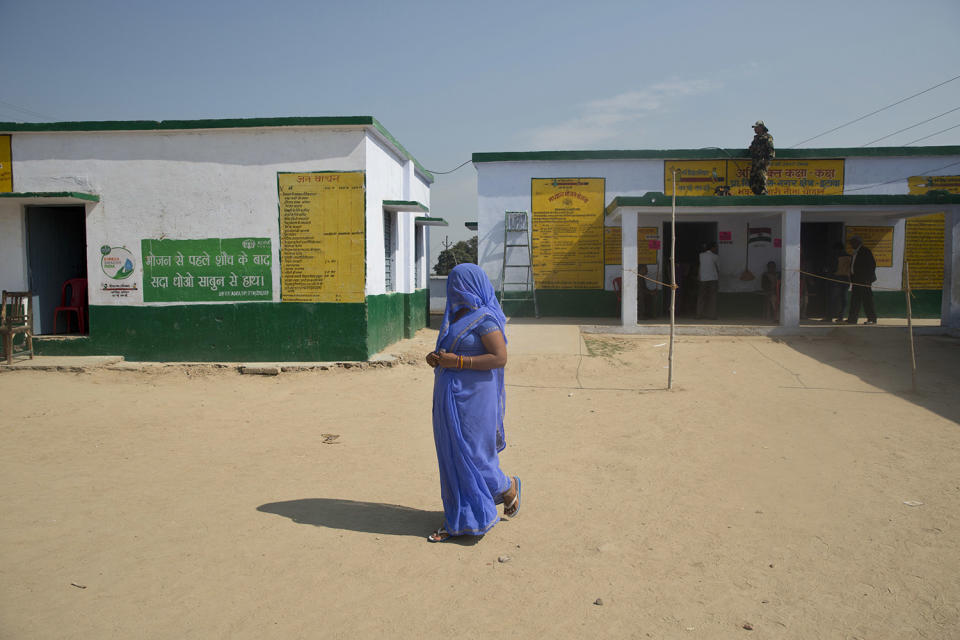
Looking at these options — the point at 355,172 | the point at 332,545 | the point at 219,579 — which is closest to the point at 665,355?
the point at 355,172

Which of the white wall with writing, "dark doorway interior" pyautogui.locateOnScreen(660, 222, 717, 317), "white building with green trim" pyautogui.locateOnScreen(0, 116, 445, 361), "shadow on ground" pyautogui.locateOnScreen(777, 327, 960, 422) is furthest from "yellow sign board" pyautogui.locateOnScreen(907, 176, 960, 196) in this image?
the white wall with writing

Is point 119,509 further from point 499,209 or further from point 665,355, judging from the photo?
point 499,209

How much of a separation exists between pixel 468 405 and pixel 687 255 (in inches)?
460

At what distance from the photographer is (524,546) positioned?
11.1 ft

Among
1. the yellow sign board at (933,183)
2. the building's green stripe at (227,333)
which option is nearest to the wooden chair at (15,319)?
the building's green stripe at (227,333)

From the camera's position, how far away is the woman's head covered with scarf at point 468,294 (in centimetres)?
340

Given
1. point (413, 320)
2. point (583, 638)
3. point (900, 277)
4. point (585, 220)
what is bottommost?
point (583, 638)

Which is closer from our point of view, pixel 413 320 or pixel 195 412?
pixel 195 412

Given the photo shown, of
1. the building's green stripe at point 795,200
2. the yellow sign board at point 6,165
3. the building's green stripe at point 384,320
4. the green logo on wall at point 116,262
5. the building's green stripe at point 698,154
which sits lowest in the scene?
the building's green stripe at point 384,320

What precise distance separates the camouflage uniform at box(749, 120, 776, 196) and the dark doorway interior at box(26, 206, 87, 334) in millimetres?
12571

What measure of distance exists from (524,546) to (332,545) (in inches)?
40.8

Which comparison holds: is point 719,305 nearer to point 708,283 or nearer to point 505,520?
point 708,283

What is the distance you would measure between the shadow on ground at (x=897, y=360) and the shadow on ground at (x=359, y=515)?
5365 mm

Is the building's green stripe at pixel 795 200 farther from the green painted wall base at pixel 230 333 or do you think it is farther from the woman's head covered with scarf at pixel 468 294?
the woman's head covered with scarf at pixel 468 294
